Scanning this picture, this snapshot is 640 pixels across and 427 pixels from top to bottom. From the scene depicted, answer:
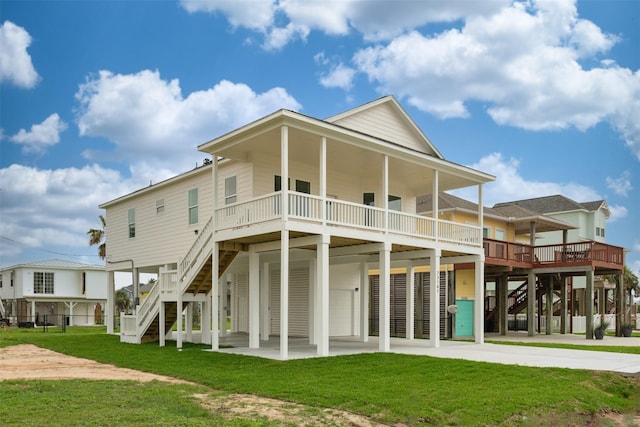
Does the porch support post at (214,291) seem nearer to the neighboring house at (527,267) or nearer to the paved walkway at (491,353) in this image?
the paved walkway at (491,353)

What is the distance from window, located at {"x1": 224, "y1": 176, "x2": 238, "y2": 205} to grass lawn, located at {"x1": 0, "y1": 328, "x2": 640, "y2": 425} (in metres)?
6.97

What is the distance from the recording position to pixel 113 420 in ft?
34.7

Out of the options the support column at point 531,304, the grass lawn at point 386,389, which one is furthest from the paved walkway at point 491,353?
the support column at point 531,304

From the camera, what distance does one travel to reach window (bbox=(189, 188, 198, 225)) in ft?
89.3

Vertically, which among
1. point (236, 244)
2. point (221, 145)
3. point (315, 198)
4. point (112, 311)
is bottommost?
point (112, 311)

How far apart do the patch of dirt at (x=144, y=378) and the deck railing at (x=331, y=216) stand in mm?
5546

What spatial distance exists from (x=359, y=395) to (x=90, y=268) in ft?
155

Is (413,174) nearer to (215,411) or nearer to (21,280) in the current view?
(215,411)

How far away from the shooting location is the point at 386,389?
43.9ft

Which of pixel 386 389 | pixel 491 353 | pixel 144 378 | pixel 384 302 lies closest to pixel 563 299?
pixel 491 353

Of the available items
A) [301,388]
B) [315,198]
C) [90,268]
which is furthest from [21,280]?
[301,388]

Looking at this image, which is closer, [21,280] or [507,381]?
[507,381]

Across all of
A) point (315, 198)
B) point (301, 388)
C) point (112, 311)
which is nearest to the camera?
point (301, 388)

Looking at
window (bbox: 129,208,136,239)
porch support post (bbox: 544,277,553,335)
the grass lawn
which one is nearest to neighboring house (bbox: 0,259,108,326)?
window (bbox: 129,208,136,239)
